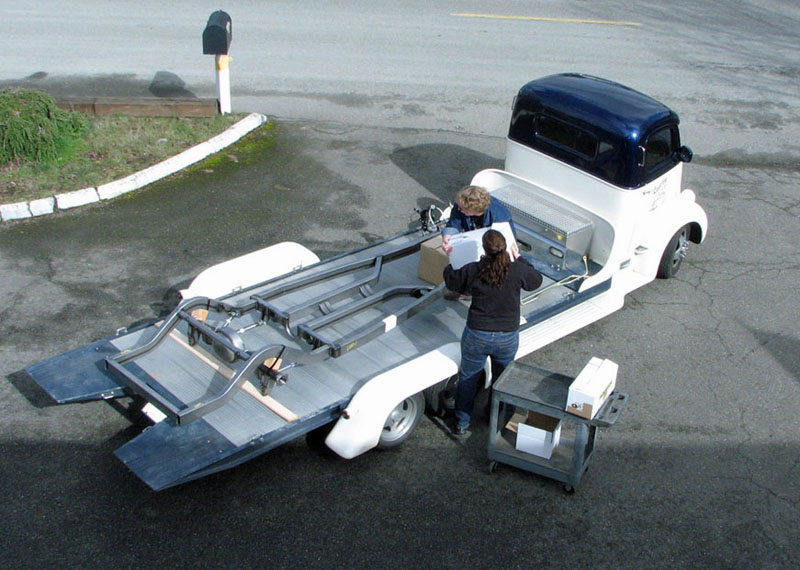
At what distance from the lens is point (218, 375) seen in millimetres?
5672

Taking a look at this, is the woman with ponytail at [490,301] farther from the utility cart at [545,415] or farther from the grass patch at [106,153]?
the grass patch at [106,153]

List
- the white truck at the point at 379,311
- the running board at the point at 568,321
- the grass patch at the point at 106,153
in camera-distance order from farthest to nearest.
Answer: the grass patch at the point at 106,153 → the running board at the point at 568,321 → the white truck at the point at 379,311

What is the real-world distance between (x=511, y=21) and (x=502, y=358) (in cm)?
1338

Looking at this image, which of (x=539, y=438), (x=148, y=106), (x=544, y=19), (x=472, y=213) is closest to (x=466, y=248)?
(x=472, y=213)

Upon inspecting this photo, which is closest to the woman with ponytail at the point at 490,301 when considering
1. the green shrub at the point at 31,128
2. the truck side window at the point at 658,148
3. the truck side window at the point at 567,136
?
the truck side window at the point at 567,136

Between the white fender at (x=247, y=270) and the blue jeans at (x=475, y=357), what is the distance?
2.02 m

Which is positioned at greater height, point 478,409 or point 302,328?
point 302,328

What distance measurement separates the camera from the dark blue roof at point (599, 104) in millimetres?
7152

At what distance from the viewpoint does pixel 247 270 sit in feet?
22.5

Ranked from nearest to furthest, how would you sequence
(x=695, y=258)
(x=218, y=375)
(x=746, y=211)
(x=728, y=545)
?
1. (x=728, y=545)
2. (x=218, y=375)
3. (x=695, y=258)
4. (x=746, y=211)

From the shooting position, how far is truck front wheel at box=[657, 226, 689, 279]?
26.3 ft

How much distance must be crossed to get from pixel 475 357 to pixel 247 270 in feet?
7.43

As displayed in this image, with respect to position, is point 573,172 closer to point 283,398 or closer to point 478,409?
point 478,409

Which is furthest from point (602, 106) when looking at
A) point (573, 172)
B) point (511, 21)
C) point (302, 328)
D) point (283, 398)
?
point (511, 21)
